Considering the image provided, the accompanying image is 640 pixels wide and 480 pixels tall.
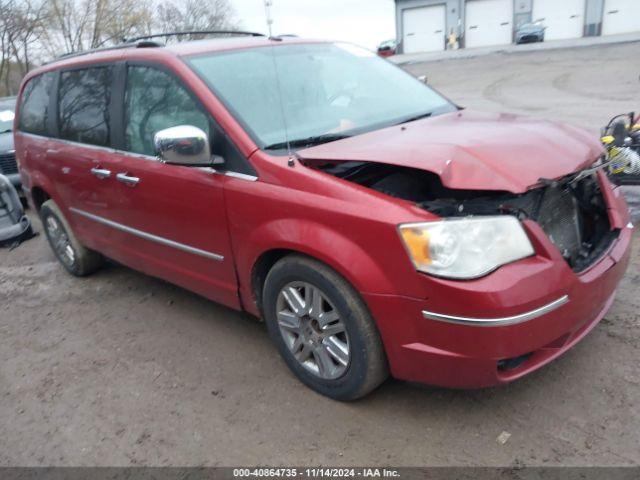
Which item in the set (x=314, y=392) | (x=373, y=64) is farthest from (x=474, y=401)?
(x=373, y=64)

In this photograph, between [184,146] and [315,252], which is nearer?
[315,252]

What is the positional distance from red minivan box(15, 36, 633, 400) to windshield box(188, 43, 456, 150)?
0.04 feet

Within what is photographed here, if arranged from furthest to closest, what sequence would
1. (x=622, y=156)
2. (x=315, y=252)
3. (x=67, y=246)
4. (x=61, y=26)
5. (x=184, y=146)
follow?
(x=61, y=26)
(x=67, y=246)
(x=622, y=156)
(x=184, y=146)
(x=315, y=252)

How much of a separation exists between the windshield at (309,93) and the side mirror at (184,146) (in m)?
0.25

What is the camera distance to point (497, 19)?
40938mm

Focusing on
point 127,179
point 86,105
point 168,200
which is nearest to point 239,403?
point 168,200

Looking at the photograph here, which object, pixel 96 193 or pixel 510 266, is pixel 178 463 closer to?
pixel 510 266

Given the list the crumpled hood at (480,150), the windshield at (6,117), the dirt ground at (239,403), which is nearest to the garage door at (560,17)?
the windshield at (6,117)

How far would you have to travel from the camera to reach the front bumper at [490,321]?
2.26m

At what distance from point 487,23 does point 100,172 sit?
42.8m

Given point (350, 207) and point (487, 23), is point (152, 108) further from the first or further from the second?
point (487, 23)

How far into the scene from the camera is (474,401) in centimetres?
281

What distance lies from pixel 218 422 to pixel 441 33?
44.3m

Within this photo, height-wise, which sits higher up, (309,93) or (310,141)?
(309,93)
